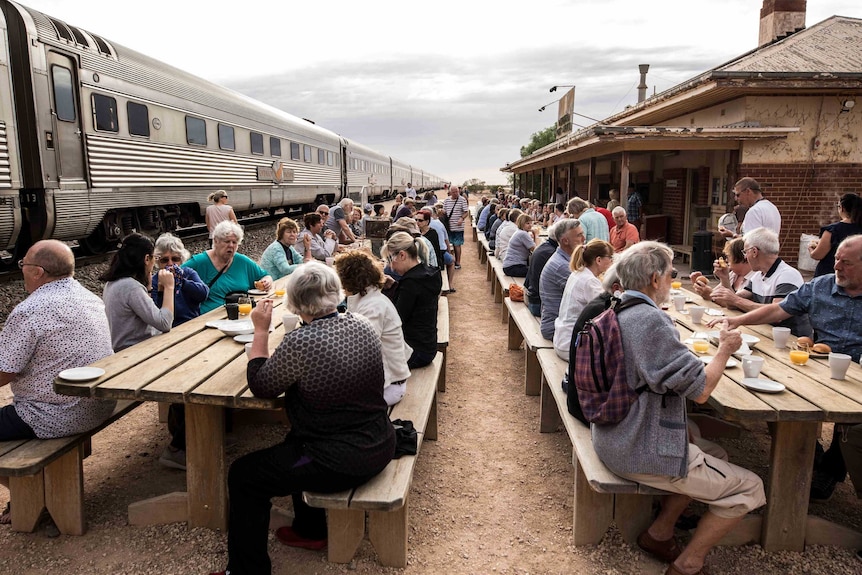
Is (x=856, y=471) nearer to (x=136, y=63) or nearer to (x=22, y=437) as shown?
(x=22, y=437)

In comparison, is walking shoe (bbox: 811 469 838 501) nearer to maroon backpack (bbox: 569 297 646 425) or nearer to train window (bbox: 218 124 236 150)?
maroon backpack (bbox: 569 297 646 425)

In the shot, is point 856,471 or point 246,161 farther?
point 246,161

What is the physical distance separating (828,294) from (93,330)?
12.4 feet

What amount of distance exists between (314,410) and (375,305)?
2.94 ft

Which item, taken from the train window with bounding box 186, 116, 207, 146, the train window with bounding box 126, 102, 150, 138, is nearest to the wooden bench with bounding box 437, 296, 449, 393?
the train window with bounding box 126, 102, 150, 138

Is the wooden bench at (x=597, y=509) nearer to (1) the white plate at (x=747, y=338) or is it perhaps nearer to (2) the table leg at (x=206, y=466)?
(1) the white plate at (x=747, y=338)

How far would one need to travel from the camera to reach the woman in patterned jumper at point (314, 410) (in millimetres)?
2512

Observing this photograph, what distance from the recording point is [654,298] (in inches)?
105

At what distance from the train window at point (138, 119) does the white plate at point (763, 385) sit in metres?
9.23

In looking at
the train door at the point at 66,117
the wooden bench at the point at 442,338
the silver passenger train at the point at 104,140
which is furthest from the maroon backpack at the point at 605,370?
the train door at the point at 66,117

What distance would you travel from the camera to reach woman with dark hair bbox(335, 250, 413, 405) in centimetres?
335

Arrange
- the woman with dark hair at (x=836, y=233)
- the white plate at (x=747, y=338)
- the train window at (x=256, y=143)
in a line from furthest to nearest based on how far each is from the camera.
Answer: the train window at (x=256, y=143) → the woman with dark hair at (x=836, y=233) → the white plate at (x=747, y=338)

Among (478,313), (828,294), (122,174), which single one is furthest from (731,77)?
(122,174)

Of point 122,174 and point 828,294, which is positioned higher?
point 122,174
